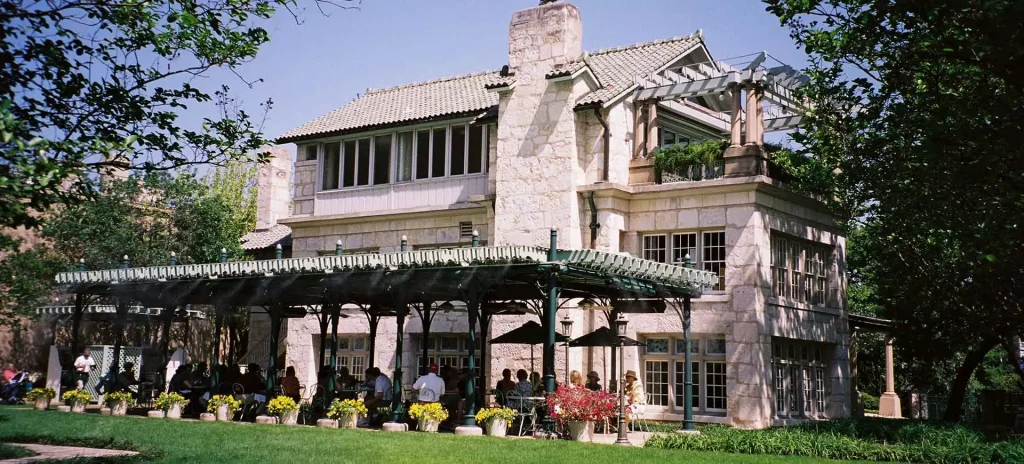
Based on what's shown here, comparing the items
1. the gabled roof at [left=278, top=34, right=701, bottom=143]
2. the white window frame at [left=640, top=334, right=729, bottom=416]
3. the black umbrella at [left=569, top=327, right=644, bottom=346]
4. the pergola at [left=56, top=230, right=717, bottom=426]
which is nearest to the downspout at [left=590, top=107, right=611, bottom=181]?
the gabled roof at [left=278, top=34, right=701, bottom=143]

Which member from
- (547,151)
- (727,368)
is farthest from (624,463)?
(547,151)

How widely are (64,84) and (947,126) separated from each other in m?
12.6

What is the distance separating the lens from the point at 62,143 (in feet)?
33.7

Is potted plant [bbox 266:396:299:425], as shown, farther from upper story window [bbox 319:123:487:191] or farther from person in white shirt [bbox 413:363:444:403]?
upper story window [bbox 319:123:487:191]

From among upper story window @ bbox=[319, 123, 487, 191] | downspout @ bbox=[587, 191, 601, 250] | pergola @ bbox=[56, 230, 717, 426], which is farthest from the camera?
upper story window @ bbox=[319, 123, 487, 191]

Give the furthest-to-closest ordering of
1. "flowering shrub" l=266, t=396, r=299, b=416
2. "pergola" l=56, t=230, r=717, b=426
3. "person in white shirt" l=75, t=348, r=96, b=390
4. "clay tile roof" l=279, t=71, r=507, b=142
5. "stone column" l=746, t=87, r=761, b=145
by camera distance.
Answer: "clay tile roof" l=279, t=71, r=507, b=142
"person in white shirt" l=75, t=348, r=96, b=390
"stone column" l=746, t=87, r=761, b=145
"flowering shrub" l=266, t=396, r=299, b=416
"pergola" l=56, t=230, r=717, b=426

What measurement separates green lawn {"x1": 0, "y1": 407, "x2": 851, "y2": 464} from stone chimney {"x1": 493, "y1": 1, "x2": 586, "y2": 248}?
28.2ft

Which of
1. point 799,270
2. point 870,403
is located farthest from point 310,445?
point 870,403

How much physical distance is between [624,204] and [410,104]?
7.77 meters

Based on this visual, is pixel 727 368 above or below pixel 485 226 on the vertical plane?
below

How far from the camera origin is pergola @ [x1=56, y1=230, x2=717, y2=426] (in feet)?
57.2

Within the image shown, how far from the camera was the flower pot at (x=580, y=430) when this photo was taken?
1688 cm

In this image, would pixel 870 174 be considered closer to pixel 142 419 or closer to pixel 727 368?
pixel 727 368

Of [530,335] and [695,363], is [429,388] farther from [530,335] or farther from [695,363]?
[695,363]
